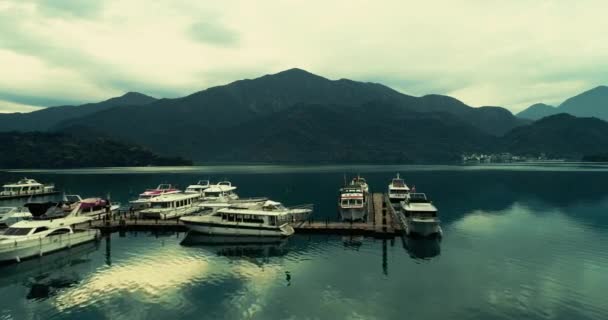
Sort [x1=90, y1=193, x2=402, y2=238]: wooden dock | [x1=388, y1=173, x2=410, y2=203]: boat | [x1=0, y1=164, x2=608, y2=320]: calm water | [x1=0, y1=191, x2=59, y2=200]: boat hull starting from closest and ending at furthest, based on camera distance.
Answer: [x1=0, y1=164, x2=608, y2=320]: calm water
[x1=90, y1=193, x2=402, y2=238]: wooden dock
[x1=388, y1=173, x2=410, y2=203]: boat
[x1=0, y1=191, x2=59, y2=200]: boat hull

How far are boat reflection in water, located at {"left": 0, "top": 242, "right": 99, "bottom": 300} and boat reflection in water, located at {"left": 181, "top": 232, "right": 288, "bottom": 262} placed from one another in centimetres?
1400

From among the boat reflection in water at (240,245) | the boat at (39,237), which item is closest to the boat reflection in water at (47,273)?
the boat at (39,237)

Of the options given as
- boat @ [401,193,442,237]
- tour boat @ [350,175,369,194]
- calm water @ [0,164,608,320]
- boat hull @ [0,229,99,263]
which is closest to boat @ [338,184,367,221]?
boat @ [401,193,442,237]

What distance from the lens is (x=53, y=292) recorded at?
38.5m

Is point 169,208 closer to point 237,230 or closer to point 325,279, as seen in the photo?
point 237,230

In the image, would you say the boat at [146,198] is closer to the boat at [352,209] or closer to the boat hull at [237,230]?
the boat hull at [237,230]

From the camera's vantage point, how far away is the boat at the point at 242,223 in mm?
58625

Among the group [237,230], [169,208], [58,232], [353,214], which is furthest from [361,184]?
[58,232]

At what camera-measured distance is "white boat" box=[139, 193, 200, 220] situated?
71.3m

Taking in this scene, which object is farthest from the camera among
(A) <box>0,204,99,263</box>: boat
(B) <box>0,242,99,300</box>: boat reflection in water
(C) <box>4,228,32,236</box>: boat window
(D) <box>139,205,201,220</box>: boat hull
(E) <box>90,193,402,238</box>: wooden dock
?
(D) <box>139,205,201,220</box>: boat hull

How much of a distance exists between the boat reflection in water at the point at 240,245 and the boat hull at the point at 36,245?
14.4 meters

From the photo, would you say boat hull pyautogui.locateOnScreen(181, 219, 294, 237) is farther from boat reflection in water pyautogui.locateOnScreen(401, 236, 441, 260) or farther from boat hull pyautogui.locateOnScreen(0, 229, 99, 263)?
boat reflection in water pyautogui.locateOnScreen(401, 236, 441, 260)

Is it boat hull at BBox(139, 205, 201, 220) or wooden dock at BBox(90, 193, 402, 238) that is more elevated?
boat hull at BBox(139, 205, 201, 220)

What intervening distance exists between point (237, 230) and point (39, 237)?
81.9 feet
